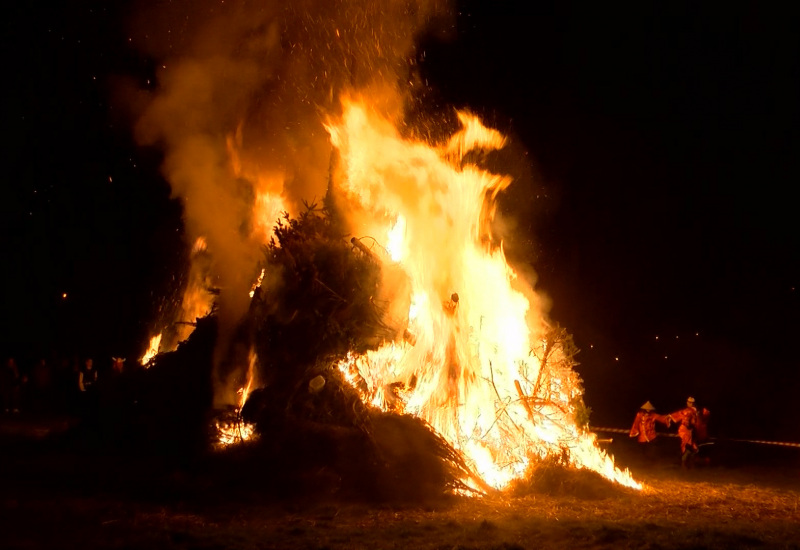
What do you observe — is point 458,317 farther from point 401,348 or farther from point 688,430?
point 688,430

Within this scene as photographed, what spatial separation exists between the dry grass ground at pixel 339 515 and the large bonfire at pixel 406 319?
1.15 meters

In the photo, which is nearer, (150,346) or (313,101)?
(313,101)

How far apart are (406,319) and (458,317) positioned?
0.97 metres

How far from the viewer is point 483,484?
32.7ft

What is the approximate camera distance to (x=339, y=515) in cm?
832

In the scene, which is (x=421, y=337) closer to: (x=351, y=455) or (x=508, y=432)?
(x=508, y=432)

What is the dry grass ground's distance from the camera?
7078 millimetres

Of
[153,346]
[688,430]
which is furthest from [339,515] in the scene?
[153,346]

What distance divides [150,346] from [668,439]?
13.2 m

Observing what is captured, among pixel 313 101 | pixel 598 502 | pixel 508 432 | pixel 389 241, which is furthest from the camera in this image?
pixel 313 101

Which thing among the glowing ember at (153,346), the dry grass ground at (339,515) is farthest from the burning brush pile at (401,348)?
the glowing ember at (153,346)

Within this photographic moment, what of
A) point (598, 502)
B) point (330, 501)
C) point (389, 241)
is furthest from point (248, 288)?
point (598, 502)

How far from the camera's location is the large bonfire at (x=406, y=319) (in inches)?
415

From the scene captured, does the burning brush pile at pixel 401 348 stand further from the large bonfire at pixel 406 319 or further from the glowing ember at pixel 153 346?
the glowing ember at pixel 153 346
